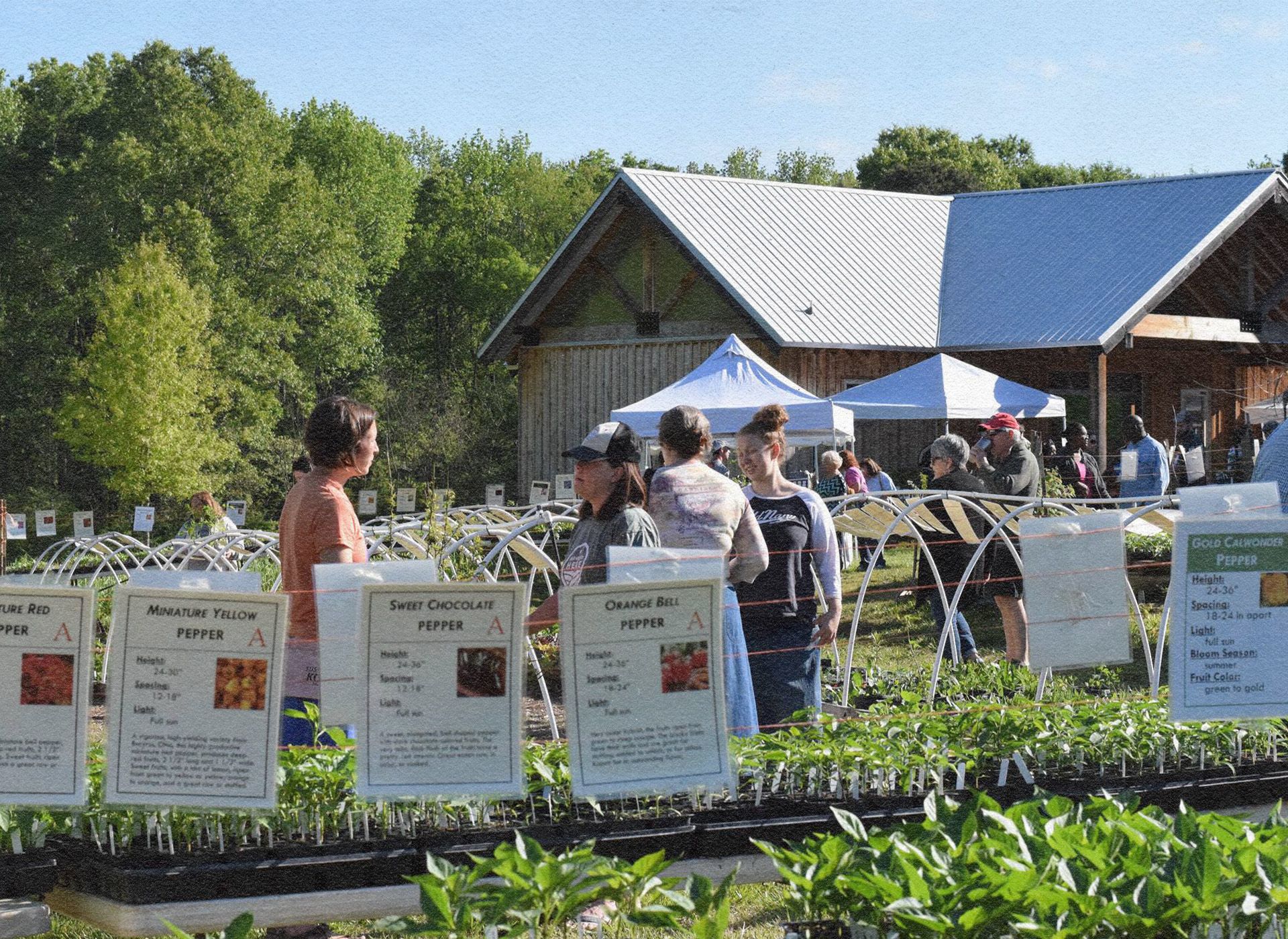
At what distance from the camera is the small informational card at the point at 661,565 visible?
337 cm

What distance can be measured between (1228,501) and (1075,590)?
18.7 inches

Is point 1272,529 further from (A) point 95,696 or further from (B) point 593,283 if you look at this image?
(B) point 593,283

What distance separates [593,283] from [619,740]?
2114 cm

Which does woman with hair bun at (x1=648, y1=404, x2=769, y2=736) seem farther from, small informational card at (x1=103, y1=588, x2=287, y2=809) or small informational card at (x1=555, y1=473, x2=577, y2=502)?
small informational card at (x1=555, y1=473, x2=577, y2=502)

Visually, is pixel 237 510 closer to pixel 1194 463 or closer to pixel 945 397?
pixel 945 397

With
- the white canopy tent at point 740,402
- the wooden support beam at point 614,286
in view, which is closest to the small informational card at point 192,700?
the white canopy tent at point 740,402

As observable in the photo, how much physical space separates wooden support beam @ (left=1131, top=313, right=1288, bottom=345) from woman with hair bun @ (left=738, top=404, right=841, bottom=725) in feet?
52.6

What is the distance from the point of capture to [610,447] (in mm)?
4625

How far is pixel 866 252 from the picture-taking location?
938 inches

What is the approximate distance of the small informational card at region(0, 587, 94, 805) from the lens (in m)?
3.24

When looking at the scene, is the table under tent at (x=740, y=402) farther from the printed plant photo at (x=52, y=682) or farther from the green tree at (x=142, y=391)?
the green tree at (x=142, y=391)

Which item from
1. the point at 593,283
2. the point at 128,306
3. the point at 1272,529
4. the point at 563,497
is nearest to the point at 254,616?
the point at 1272,529

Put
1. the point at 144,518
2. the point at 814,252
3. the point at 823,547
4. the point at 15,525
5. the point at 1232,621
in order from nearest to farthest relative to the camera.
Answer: the point at 1232,621
the point at 823,547
the point at 15,525
the point at 144,518
the point at 814,252

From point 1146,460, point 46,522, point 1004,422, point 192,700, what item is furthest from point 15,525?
point 192,700
